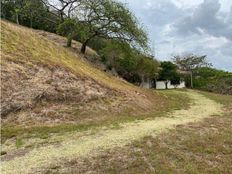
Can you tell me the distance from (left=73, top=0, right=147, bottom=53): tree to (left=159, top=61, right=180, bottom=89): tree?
20164mm

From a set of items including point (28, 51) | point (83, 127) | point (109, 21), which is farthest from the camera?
point (109, 21)

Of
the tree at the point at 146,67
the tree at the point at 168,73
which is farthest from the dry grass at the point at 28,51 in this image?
the tree at the point at 168,73

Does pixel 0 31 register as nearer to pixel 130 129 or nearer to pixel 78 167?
pixel 130 129

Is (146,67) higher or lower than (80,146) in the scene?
higher

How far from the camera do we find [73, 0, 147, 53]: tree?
33.1 m

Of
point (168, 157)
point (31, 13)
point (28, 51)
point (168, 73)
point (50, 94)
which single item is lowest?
point (168, 157)

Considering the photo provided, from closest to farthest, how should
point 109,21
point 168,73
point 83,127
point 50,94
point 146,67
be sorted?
point 83,127 < point 50,94 < point 109,21 < point 146,67 < point 168,73

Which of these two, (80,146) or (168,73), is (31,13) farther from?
(80,146)

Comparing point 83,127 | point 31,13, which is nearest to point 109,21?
point 31,13

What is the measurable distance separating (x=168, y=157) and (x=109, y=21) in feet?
80.8

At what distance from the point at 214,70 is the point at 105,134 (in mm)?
50081

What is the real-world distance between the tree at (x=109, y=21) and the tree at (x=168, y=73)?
2016cm

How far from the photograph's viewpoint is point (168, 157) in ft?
33.2

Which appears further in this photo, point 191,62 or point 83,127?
point 191,62
